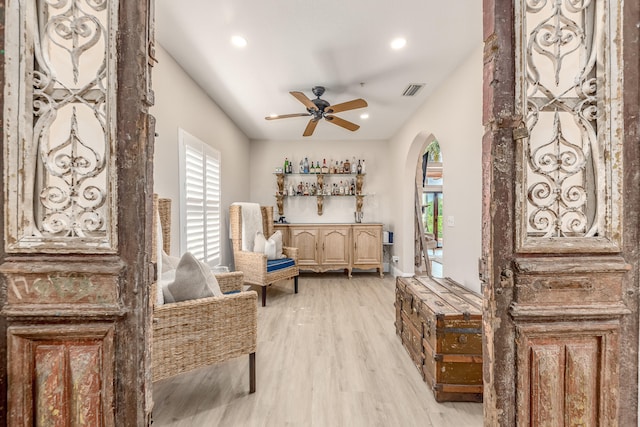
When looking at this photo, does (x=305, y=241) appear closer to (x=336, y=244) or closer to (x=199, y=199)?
(x=336, y=244)

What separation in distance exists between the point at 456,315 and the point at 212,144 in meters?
3.36

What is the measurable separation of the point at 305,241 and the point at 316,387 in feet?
10.9

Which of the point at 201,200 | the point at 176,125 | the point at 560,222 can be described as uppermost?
the point at 176,125

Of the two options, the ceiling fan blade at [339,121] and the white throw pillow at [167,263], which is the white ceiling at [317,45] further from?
the white throw pillow at [167,263]

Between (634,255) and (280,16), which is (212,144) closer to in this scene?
(280,16)

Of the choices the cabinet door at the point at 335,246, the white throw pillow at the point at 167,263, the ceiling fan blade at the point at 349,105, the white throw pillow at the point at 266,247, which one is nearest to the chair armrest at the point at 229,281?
the white throw pillow at the point at 167,263

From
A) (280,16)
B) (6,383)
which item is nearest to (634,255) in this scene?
(6,383)

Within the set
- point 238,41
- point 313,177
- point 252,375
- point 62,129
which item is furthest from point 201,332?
point 313,177

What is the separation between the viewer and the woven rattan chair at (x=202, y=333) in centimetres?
166

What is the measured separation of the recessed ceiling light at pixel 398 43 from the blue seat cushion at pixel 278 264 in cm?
287

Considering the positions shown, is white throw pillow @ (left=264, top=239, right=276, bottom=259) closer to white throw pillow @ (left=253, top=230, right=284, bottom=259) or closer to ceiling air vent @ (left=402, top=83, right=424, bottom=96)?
white throw pillow @ (left=253, top=230, right=284, bottom=259)

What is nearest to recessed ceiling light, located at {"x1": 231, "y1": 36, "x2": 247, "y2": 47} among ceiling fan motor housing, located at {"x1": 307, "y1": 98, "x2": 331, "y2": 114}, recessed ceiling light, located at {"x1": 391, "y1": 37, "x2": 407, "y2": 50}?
ceiling fan motor housing, located at {"x1": 307, "y1": 98, "x2": 331, "y2": 114}

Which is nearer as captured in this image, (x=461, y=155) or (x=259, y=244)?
(x=461, y=155)

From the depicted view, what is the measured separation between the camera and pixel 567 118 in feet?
3.17
